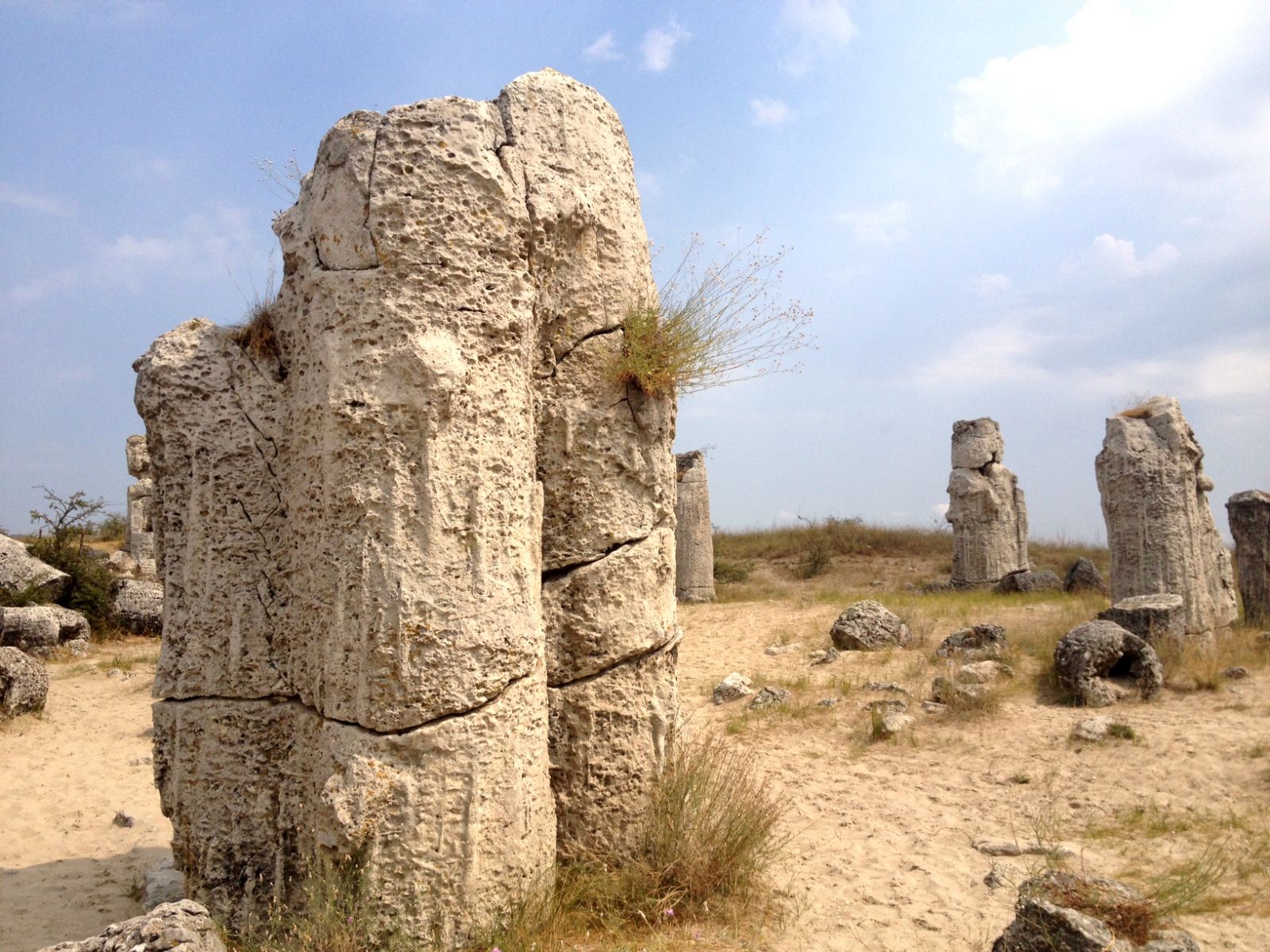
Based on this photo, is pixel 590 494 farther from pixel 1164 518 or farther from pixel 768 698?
pixel 1164 518

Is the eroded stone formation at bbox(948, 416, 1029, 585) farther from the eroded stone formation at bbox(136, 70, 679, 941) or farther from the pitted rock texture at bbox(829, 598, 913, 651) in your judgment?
the eroded stone formation at bbox(136, 70, 679, 941)

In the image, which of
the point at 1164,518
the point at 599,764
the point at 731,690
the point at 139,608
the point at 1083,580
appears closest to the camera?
the point at 599,764

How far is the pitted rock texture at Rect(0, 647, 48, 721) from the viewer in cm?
830

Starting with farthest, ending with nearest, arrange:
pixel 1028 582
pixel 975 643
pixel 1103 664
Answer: pixel 1028 582
pixel 975 643
pixel 1103 664

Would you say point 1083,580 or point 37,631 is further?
point 1083,580

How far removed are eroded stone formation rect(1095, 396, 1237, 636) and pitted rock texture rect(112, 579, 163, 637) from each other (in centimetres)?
1233

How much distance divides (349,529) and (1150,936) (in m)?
3.29

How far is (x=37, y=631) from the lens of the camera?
11195 mm

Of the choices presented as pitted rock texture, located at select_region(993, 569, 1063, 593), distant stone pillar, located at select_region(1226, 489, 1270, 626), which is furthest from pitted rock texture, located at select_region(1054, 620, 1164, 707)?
pitted rock texture, located at select_region(993, 569, 1063, 593)

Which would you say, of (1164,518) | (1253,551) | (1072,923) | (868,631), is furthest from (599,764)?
(1253,551)

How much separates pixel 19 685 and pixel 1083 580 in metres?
14.8

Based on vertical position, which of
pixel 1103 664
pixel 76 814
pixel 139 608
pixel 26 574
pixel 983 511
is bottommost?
pixel 76 814

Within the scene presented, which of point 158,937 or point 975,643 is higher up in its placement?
point 975,643

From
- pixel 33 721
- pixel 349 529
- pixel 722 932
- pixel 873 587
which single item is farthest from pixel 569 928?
pixel 873 587
